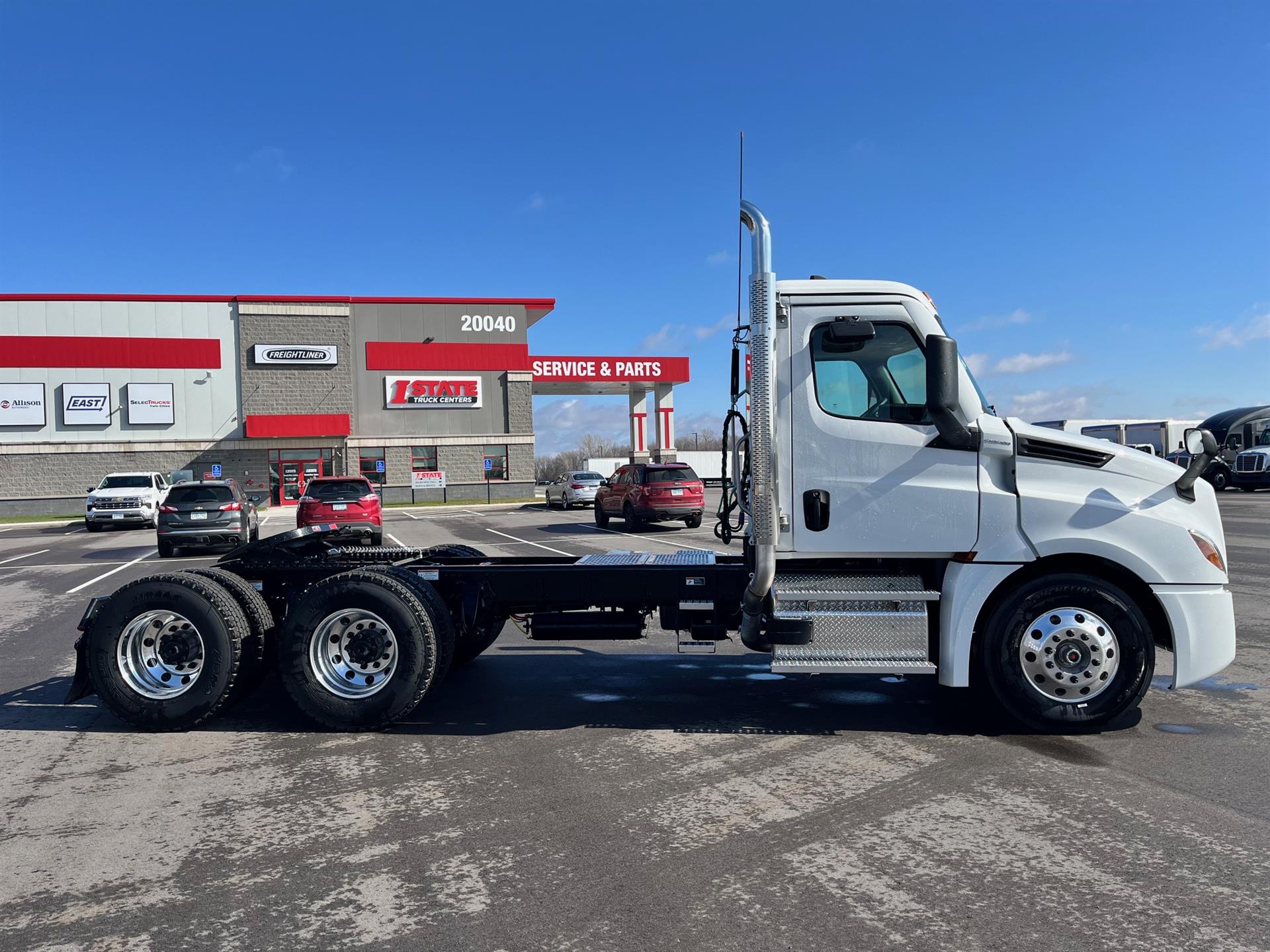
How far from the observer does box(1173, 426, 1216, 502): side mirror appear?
16.4ft

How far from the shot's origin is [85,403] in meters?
40.6

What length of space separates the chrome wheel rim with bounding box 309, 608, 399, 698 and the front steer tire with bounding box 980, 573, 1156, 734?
3.73 m

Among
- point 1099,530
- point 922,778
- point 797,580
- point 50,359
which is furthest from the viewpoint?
point 50,359

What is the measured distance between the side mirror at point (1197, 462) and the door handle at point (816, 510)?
2.03m

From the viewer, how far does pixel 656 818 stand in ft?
13.8

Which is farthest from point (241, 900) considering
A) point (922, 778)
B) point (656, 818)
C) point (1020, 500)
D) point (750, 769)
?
point (1020, 500)

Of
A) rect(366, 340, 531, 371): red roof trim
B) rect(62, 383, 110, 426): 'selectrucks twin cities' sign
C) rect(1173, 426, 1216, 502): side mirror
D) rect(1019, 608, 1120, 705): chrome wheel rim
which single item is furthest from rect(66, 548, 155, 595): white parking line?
rect(366, 340, 531, 371): red roof trim

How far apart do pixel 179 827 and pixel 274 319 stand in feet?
139

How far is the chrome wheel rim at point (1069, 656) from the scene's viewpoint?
5.23 meters

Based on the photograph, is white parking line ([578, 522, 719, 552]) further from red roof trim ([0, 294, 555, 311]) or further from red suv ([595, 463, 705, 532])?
red roof trim ([0, 294, 555, 311])

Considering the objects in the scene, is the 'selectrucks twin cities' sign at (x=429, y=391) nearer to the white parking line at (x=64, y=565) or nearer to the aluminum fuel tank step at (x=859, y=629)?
the white parking line at (x=64, y=565)

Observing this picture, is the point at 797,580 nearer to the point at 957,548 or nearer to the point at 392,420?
the point at 957,548

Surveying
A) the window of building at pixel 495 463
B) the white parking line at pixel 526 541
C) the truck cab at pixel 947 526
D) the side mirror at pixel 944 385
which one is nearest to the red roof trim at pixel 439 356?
the window of building at pixel 495 463

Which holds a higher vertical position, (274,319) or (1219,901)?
(274,319)
